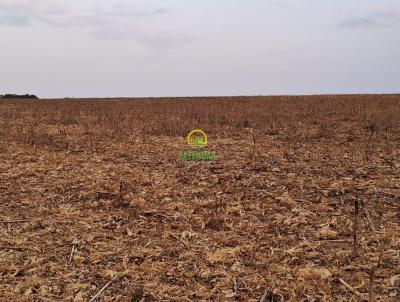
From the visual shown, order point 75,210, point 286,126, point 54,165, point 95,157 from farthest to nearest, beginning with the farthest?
point 286,126 → point 95,157 → point 54,165 → point 75,210

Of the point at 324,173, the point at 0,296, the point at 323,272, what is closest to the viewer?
the point at 0,296

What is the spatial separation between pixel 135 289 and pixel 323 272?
5.71 ft

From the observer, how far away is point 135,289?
3.57m

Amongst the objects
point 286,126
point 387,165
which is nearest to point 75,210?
point 387,165

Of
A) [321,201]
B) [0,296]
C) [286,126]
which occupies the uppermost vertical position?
[286,126]

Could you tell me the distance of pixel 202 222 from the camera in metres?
5.02

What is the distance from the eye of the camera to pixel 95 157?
8.33 metres

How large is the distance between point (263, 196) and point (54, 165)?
4175mm

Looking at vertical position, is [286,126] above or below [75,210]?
above

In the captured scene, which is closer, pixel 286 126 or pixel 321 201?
pixel 321 201

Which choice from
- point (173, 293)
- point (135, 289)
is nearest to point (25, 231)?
point (135, 289)

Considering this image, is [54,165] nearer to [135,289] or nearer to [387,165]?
[135,289]

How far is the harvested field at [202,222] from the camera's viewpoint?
3.62 meters

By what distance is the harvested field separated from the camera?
11.9 ft
